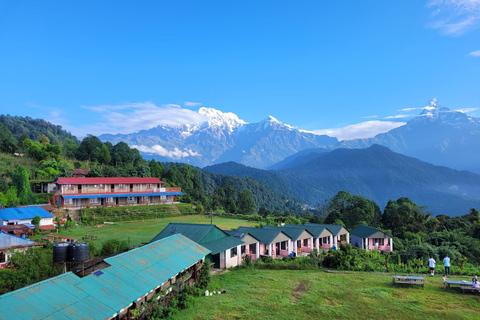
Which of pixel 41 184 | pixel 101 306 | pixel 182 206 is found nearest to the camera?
pixel 101 306

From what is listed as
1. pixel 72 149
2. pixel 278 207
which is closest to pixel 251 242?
pixel 72 149

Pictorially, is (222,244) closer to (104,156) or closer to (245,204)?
(245,204)

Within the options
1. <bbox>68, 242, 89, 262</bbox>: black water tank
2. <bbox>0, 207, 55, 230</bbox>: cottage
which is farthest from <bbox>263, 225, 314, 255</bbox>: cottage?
<bbox>0, 207, 55, 230</bbox>: cottage

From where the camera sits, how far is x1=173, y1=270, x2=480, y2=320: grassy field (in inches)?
448

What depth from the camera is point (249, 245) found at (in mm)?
23438

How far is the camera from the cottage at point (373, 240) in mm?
34056

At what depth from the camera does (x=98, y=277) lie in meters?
9.15

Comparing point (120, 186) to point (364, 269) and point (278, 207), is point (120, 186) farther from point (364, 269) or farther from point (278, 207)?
point (278, 207)

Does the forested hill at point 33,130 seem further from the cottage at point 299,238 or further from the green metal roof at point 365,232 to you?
the green metal roof at point 365,232

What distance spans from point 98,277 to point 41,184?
4456 centimetres

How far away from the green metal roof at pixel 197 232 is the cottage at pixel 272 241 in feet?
11.9

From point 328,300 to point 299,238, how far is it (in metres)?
14.2

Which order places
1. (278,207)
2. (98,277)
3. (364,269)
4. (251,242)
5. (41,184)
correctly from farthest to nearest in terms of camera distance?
(278,207), (41,184), (251,242), (364,269), (98,277)

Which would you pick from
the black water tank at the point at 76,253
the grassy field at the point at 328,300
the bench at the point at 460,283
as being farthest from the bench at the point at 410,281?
the black water tank at the point at 76,253
